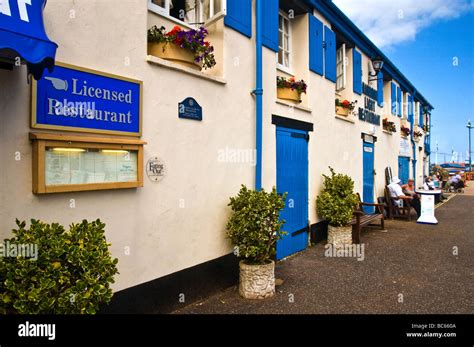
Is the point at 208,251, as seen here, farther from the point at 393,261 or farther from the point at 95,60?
the point at 393,261

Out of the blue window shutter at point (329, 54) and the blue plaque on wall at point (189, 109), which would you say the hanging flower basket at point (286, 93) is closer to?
the blue window shutter at point (329, 54)

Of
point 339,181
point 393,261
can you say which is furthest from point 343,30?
point 393,261

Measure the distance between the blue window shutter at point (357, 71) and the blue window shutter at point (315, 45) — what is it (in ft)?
8.45

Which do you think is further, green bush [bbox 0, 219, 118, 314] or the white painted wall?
the white painted wall

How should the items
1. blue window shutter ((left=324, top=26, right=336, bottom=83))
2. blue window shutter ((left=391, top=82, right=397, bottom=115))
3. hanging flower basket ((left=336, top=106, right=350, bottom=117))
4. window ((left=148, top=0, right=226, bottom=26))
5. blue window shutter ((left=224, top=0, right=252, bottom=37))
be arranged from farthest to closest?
blue window shutter ((left=391, top=82, right=397, bottom=115))
hanging flower basket ((left=336, top=106, right=350, bottom=117))
blue window shutter ((left=324, top=26, right=336, bottom=83))
blue window shutter ((left=224, top=0, right=252, bottom=37))
window ((left=148, top=0, right=226, bottom=26))

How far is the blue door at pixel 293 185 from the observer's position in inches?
245

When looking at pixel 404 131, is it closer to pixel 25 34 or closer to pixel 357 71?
pixel 357 71

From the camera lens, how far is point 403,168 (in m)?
15.6

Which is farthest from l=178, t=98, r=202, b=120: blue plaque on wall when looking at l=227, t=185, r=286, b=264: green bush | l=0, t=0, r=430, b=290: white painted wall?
l=227, t=185, r=286, b=264: green bush

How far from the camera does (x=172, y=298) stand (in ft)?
13.2

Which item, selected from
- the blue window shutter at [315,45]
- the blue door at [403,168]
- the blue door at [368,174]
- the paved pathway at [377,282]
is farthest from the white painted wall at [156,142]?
the blue door at [403,168]

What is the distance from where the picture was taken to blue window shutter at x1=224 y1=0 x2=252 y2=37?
486 centimetres

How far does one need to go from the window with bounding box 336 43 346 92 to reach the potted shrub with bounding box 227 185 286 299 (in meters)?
5.80

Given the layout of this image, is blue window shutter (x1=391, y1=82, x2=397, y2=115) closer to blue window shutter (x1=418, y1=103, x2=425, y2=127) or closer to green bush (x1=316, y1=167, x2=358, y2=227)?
blue window shutter (x1=418, y1=103, x2=425, y2=127)
